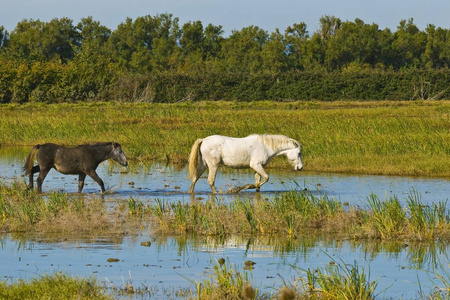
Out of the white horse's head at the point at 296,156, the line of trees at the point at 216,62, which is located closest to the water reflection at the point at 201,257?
the white horse's head at the point at 296,156

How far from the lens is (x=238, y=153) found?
16.6 m

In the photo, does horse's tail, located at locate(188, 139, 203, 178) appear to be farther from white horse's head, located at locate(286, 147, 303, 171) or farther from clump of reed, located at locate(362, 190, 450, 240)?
clump of reed, located at locate(362, 190, 450, 240)

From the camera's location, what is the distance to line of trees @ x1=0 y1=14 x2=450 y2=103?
5291 centimetres

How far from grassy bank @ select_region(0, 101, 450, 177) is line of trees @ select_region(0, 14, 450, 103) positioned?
16.9m

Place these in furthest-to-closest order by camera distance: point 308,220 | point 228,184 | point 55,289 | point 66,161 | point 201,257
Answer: point 228,184 < point 66,161 < point 308,220 < point 201,257 < point 55,289

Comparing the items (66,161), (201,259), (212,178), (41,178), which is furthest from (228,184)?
(201,259)

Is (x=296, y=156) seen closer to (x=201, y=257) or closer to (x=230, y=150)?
(x=230, y=150)

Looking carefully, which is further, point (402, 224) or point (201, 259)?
point (402, 224)

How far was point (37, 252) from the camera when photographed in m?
10.0

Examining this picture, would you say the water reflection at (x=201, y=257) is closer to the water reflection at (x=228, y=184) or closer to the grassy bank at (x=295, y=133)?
the water reflection at (x=228, y=184)

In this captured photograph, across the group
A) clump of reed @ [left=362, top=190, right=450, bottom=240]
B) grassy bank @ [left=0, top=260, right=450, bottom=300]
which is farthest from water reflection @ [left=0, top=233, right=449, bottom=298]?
grassy bank @ [left=0, top=260, right=450, bottom=300]

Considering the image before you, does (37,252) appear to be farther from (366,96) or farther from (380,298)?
(366,96)

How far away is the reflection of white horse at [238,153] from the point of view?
16.3 metres

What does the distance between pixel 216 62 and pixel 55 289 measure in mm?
70557
